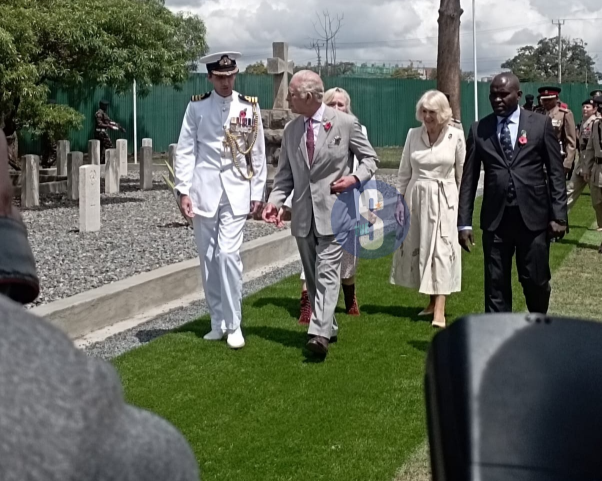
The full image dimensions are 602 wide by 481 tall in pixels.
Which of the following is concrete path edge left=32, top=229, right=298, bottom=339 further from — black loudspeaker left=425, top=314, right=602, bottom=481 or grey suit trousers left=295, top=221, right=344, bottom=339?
black loudspeaker left=425, top=314, right=602, bottom=481

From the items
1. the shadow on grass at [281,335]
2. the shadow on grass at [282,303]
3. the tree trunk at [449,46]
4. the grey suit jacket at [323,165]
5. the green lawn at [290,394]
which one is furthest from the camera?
the tree trunk at [449,46]

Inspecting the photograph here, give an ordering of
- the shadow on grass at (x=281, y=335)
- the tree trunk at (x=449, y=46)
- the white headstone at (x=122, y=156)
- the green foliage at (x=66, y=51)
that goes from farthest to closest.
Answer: the white headstone at (x=122, y=156), the tree trunk at (x=449, y=46), the green foliage at (x=66, y=51), the shadow on grass at (x=281, y=335)

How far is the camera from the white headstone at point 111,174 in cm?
2089

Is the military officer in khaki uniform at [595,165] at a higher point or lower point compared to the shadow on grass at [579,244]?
higher

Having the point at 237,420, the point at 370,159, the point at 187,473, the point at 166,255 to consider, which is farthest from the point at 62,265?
the point at 187,473

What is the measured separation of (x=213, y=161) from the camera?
816 cm

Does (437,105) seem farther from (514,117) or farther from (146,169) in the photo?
(146,169)

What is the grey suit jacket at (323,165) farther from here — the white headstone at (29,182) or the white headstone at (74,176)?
the white headstone at (74,176)

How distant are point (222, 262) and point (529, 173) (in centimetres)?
232

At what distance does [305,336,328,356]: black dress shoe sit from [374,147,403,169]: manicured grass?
65.8ft

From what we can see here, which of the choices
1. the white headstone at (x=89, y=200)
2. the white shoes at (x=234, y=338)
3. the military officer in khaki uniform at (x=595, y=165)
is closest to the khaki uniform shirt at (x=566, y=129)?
the military officer in khaki uniform at (x=595, y=165)

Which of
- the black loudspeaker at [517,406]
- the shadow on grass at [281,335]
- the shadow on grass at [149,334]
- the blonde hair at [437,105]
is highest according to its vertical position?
the blonde hair at [437,105]

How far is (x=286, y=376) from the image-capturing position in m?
7.14

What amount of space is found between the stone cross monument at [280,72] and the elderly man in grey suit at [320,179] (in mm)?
12023
